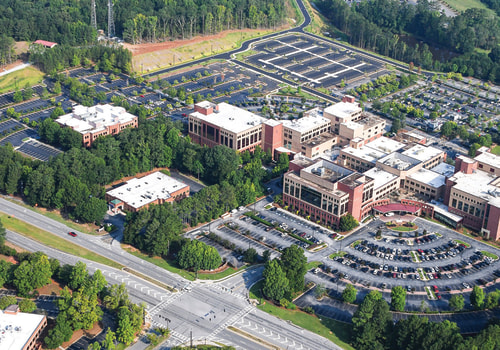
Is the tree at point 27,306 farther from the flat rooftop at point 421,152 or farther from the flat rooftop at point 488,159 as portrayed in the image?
the flat rooftop at point 488,159

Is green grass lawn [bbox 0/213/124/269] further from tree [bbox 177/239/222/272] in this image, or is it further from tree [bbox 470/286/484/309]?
tree [bbox 470/286/484/309]

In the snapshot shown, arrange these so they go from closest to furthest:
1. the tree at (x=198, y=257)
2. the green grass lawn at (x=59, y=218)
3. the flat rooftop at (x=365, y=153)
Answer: the tree at (x=198, y=257)
the green grass lawn at (x=59, y=218)
the flat rooftop at (x=365, y=153)

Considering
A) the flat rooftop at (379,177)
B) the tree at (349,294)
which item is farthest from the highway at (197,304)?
the flat rooftop at (379,177)

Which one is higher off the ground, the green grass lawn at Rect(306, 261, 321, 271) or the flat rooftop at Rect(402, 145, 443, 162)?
the flat rooftop at Rect(402, 145, 443, 162)

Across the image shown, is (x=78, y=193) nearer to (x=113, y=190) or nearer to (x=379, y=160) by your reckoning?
(x=113, y=190)

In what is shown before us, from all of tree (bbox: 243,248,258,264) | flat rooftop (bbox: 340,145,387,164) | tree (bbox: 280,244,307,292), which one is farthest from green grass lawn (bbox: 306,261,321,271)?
flat rooftop (bbox: 340,145,387,164)
